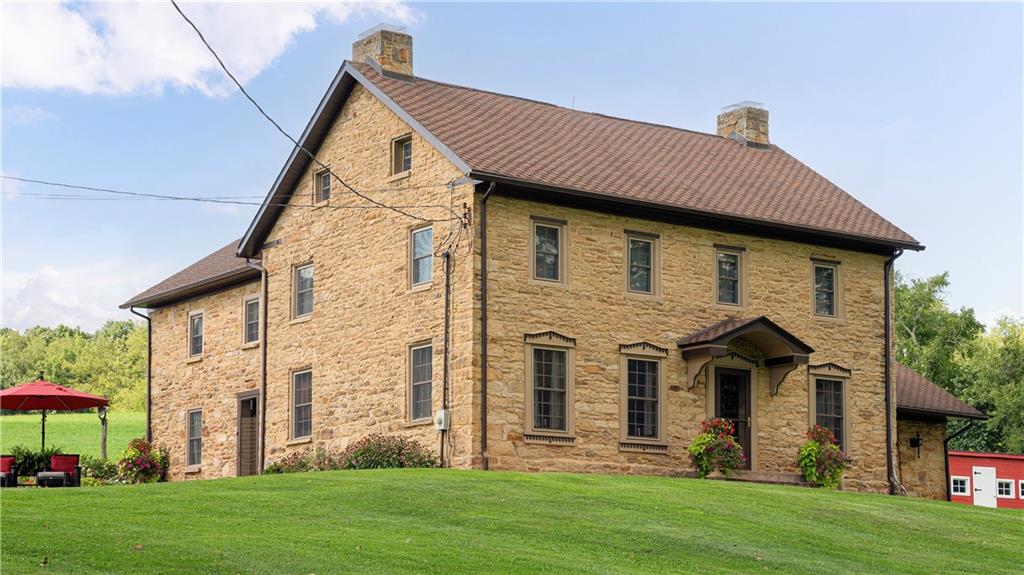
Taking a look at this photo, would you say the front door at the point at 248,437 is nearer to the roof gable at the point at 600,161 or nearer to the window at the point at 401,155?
the roof gable at the point at 600,161

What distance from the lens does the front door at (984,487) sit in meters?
43.0

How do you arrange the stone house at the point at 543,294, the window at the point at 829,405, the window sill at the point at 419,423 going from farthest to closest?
the window at the point at 829,405, the window sill at the point at 419,423, the stone house at the point at 543,294

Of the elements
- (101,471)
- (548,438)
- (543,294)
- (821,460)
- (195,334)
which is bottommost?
(101,471)

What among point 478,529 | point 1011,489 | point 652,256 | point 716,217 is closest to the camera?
point 478,529

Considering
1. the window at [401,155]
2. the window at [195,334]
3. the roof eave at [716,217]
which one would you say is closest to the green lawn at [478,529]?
the roof eave at [716,217]

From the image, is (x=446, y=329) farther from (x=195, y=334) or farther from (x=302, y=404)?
(x=195, y=334)

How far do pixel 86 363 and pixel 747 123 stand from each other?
69.9 meters

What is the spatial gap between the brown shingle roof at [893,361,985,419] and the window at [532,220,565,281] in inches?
411

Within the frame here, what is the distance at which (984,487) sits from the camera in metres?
A: 43.1

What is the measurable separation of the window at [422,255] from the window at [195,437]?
10.9 metres

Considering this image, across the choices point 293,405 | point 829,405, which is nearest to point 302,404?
point 293,405

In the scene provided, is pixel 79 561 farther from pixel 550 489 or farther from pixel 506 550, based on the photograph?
pixel 550 489

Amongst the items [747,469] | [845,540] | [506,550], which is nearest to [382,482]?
[506,550]

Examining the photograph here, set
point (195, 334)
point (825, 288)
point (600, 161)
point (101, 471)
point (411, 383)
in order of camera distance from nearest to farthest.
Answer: point (411, 383), point (600, 161), point (825, 288), point (101, 471), point (195, 334)
